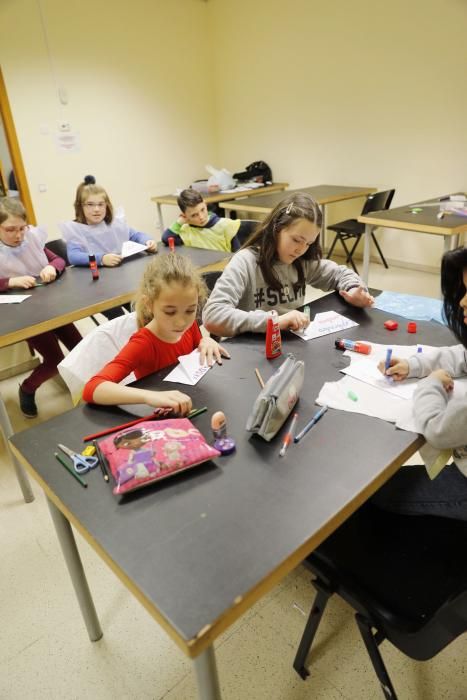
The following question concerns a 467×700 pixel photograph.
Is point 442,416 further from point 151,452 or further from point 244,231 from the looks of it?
point 244,231

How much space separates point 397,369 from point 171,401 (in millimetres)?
593

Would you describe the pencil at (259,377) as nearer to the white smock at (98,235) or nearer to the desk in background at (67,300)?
the desk in background at (67,300)

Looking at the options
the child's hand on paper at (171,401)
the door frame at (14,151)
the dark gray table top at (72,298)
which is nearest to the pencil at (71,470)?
the child's hand on paper at (171,401)

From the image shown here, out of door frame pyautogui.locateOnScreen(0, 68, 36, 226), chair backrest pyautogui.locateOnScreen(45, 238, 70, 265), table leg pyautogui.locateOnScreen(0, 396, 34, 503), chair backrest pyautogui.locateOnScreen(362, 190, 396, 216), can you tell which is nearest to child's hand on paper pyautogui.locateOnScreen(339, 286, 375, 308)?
table leg pyautogui.locateOnScreen(0, 396, 34, 503)

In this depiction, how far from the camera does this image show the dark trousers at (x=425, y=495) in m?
1.04

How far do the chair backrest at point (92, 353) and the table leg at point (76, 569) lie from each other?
40 centimetres

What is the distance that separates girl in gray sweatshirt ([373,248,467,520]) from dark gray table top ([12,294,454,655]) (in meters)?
0.08

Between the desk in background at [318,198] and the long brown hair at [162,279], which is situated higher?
the long brown hair at [162,279]

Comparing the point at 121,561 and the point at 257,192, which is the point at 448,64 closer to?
the point at 257,192

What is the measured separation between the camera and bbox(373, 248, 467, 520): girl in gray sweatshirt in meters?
0.96

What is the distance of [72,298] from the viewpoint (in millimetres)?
2051

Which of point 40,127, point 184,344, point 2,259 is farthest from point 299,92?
point 184,344

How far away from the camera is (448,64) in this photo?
385 cm

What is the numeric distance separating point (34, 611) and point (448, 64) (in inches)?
185
